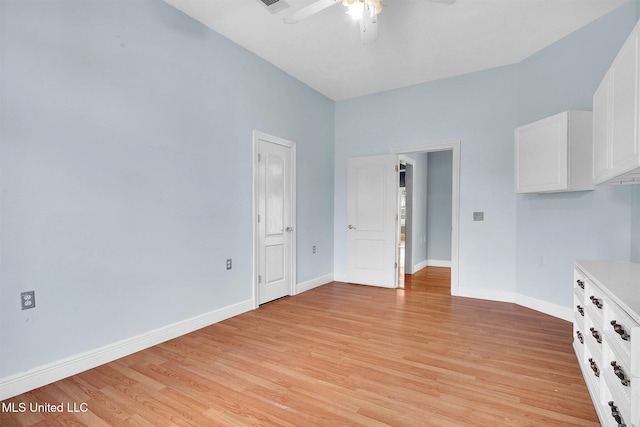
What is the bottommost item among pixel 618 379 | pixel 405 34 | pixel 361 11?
pixel 618 379

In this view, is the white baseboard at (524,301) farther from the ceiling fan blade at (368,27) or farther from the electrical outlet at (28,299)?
the electrical outlet at (28,299)

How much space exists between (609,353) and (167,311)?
3.19m

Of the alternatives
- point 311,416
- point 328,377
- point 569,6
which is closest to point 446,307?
point 328,377

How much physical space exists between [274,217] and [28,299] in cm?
252

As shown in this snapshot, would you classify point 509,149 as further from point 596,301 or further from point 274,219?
point 274,219

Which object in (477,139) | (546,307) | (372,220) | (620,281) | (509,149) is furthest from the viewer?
(372,220)

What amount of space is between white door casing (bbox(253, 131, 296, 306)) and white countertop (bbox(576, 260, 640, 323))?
312 cm

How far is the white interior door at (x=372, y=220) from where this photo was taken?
4.84 meters

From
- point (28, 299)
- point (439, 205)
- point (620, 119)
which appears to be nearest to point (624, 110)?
point (620, 119)

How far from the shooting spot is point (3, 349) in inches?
77.0

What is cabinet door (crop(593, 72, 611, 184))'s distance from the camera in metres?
2.10

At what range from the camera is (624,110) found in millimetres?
1803

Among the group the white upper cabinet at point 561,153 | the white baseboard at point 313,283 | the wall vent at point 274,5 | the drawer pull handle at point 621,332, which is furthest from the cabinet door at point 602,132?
the white baseboard at point 313,283

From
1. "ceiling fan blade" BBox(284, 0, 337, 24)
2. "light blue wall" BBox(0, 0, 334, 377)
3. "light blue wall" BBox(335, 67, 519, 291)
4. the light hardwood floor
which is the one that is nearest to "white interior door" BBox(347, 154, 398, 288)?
"light blue wall" BBox(335, 67, 519, 291)
